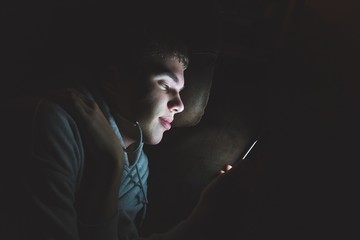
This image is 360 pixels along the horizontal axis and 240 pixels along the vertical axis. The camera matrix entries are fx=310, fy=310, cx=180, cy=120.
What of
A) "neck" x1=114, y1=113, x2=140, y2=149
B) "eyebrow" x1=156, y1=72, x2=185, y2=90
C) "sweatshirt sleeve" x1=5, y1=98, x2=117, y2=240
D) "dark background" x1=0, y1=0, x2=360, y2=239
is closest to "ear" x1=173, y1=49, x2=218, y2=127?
"dark background" x1=0, y1=0, x2=360, y2=239

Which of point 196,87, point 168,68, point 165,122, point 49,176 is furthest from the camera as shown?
point 196,87

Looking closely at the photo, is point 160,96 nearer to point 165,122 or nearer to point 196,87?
point 165,122

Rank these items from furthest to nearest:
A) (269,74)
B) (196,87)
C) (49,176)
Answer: (269,74)
(196,87)
(49,176)

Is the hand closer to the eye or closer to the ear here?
the ear

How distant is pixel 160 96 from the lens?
1.64 metres

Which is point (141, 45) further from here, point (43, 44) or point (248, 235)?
point (248, 235)

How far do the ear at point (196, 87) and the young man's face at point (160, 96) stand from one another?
0.65 feet

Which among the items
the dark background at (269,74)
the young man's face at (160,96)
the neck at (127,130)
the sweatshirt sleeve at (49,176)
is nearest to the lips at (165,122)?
the young man's face at (160,96)

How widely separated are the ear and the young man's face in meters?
0.20

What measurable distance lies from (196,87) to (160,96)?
1.20 ft

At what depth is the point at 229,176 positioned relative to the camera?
1736mm

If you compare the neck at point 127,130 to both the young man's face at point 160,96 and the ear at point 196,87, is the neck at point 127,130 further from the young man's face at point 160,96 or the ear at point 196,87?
the ear at point 196,87

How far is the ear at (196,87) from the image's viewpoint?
72.3 inches

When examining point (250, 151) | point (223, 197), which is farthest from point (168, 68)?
point (223, 197)
